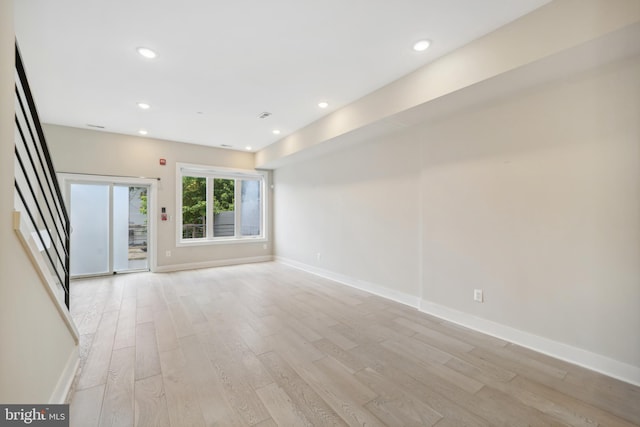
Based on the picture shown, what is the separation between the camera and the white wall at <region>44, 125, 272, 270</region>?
15.5ft

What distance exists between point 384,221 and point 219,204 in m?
4.20

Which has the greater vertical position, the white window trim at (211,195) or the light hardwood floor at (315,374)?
the white window trim at (211,195)

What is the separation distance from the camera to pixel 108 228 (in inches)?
204

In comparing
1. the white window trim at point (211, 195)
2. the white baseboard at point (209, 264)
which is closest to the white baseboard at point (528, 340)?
the white baseboard at point (209, 264)

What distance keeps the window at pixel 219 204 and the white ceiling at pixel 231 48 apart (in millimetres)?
2287

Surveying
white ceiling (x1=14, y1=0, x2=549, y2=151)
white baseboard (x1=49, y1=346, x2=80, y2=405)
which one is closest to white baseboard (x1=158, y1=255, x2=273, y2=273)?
white ceiling (x1=14, y1=0, x2=549, y2=151)

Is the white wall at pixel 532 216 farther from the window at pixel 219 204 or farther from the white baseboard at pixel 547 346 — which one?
the window at pixel 219 204

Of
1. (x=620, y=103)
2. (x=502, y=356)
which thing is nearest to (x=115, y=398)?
(x=502, y=356)

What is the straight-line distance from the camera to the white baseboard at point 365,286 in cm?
361

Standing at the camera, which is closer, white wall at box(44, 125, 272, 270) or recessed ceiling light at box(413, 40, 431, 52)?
recessed ceiling light at box(413, 40, 431, 52)

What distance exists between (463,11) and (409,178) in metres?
1.95

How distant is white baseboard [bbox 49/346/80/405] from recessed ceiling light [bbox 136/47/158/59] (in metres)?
2.73

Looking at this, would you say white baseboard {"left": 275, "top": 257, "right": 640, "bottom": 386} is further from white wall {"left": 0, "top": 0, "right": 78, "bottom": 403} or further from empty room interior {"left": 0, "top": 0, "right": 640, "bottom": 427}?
white wall {"left": 0, "top": 0, "right": 78, "bottom": 403}

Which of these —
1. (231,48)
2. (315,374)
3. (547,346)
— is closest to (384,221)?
(547,346)
